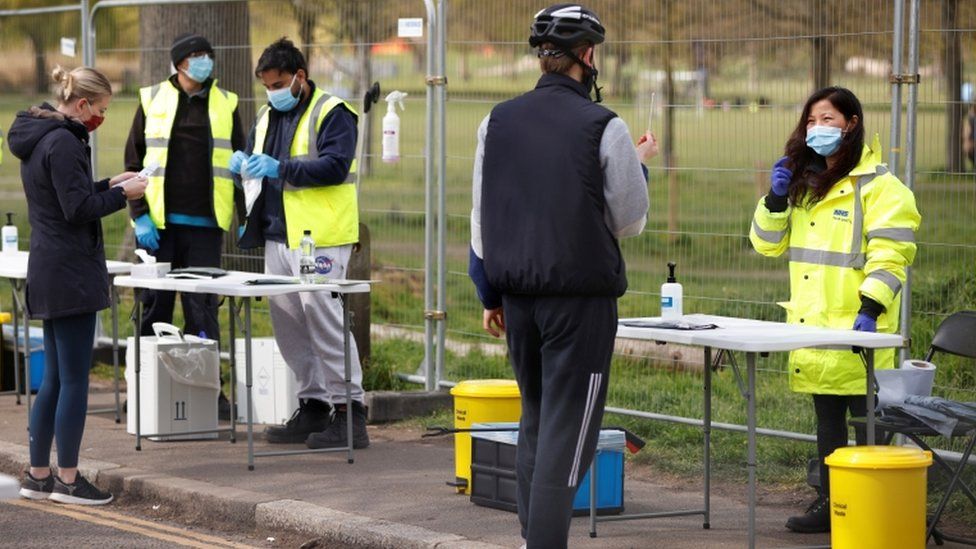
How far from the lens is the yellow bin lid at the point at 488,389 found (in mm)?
8094

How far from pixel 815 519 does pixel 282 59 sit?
3940mm

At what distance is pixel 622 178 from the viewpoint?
589cm

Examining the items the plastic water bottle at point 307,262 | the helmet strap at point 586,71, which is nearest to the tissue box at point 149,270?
the plastic water bottle at point 307,262

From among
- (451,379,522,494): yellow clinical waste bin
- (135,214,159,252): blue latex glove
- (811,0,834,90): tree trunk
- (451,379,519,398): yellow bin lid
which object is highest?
(811,0,834,90): tree trunk

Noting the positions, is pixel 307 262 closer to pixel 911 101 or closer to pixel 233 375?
pixel 233 375

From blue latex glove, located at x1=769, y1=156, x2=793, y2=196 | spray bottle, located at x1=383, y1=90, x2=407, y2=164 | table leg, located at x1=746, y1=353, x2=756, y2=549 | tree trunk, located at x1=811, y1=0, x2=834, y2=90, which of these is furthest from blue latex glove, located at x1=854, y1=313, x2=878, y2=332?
spray bottle, located at x1=383, y1=90, x2=407, y2=164

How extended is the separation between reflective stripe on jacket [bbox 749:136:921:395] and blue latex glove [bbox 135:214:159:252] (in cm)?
448

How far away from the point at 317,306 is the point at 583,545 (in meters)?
2.86

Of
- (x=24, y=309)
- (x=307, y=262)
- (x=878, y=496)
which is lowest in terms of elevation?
(x=878, y=496)

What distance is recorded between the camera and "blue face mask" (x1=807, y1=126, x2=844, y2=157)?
7031 mm

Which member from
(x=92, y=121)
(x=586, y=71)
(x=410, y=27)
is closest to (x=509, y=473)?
(x=586, y=71)

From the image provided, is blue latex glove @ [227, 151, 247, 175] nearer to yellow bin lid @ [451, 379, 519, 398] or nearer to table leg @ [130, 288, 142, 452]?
table leg @ [130, 288, 142, 452]

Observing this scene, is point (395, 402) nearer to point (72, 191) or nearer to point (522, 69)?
point (522, 69)

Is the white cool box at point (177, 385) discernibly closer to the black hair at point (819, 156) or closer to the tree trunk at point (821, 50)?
the tree trunk at point (821, 50)
